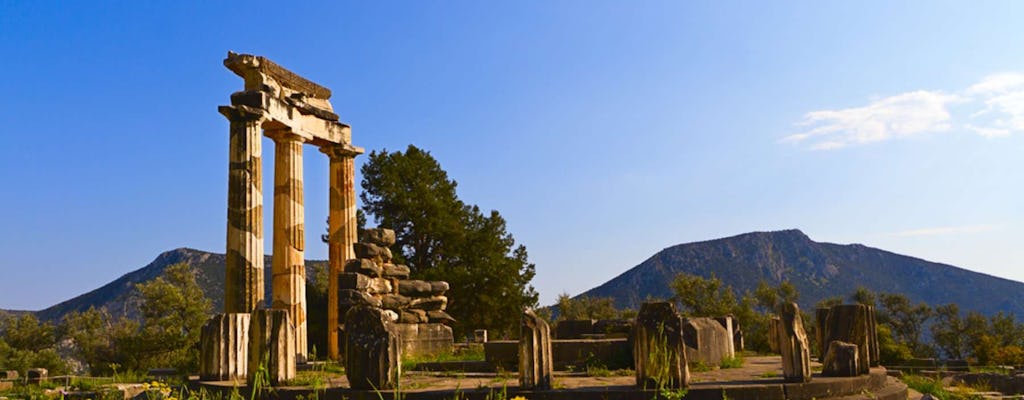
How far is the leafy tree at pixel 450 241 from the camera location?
3997cm

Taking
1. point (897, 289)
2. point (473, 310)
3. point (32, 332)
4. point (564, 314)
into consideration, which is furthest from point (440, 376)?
point (897, 289)

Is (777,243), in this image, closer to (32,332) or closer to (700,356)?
(32,332)

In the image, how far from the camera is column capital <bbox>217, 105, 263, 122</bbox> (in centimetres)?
2078

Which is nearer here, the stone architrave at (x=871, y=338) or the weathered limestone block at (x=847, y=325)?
the weathered limestone block at (x=847, y=325)

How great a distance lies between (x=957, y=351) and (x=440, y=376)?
55.2m

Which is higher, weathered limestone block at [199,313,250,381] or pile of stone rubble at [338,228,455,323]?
pile of stone rubble at [338,228,455,323]

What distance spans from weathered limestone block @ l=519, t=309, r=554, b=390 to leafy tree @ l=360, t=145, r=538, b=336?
30.5 metres

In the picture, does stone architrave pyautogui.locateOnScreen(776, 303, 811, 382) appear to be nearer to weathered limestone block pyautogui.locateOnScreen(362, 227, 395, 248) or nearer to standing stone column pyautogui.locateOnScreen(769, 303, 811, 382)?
standing stone column pyautogui.locateOnScreen(769, 303, 811, 382)

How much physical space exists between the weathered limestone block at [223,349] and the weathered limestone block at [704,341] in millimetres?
6426

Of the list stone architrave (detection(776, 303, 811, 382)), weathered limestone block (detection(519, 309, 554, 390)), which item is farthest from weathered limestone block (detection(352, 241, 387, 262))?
stone architrave (detection(776, 303, 811, 382))

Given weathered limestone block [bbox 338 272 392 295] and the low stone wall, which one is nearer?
the low stone wall

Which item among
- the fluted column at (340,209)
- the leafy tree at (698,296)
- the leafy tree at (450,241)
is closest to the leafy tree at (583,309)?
the leafy tree at (698,296)

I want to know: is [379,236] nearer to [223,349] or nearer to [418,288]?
[418,288]

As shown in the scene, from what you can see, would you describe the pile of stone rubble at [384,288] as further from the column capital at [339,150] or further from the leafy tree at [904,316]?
the leafy tree at [904,316]
